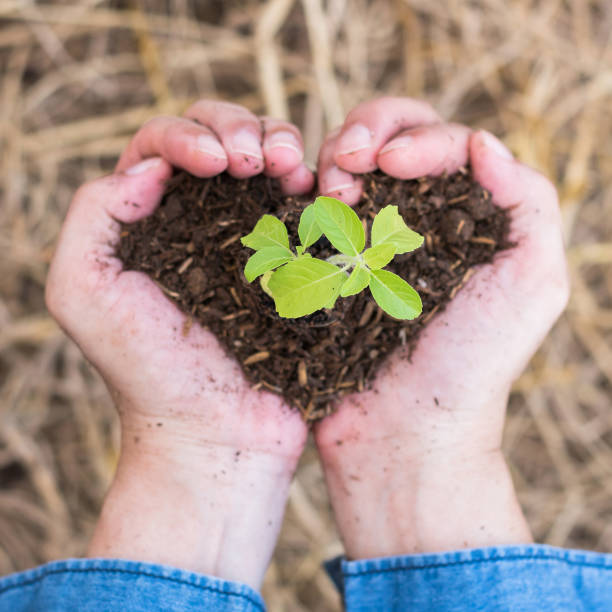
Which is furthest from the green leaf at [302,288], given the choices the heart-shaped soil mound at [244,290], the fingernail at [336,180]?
the fingernail at [336,180]

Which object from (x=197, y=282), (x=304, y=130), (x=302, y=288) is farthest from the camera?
(x=304, y=130)

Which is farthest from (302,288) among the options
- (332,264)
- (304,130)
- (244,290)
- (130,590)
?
(304,130)

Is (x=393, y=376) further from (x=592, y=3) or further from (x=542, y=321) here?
(x=592, y=3)

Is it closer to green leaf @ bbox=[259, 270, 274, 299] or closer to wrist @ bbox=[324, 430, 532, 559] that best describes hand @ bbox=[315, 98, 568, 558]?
wrist @ bbox=[324, 430, 532, 559]

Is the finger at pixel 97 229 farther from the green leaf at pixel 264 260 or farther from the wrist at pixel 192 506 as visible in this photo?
the green leaf at pixel 264 260

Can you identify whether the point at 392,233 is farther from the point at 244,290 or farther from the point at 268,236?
the point at 244,290

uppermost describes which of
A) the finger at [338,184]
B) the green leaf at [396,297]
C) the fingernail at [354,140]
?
the fingernail at [354,140]
